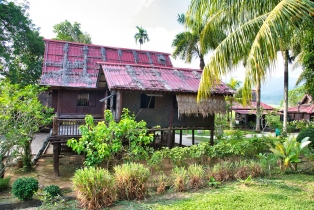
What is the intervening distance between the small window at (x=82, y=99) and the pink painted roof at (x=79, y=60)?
95cm

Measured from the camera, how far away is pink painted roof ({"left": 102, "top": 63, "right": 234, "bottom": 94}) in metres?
8.72

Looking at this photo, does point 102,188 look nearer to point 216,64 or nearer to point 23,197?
point 23,197

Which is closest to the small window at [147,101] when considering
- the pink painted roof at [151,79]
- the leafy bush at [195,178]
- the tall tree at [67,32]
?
the pink painted roof at [151,79]

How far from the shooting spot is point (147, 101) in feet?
32.6

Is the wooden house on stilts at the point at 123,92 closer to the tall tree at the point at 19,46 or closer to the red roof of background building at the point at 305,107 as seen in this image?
the tall tree at the point at 19,46

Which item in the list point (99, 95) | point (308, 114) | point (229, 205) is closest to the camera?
point (229, 205)

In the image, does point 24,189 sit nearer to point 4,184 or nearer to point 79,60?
point 4,184

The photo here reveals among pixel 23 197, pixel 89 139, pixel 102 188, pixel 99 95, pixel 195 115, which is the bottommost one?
pixel 23 197

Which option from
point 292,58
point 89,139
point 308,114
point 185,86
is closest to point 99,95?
point 185,86

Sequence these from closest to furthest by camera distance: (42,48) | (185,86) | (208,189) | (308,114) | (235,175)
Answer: (208,189) → (235,175) → (185,86) → (42,48) → (308,114)

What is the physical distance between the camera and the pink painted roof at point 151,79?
872 cm

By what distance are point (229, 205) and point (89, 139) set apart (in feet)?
13.7

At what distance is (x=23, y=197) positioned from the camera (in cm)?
536

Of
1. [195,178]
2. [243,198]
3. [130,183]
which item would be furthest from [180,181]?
[243,198]
